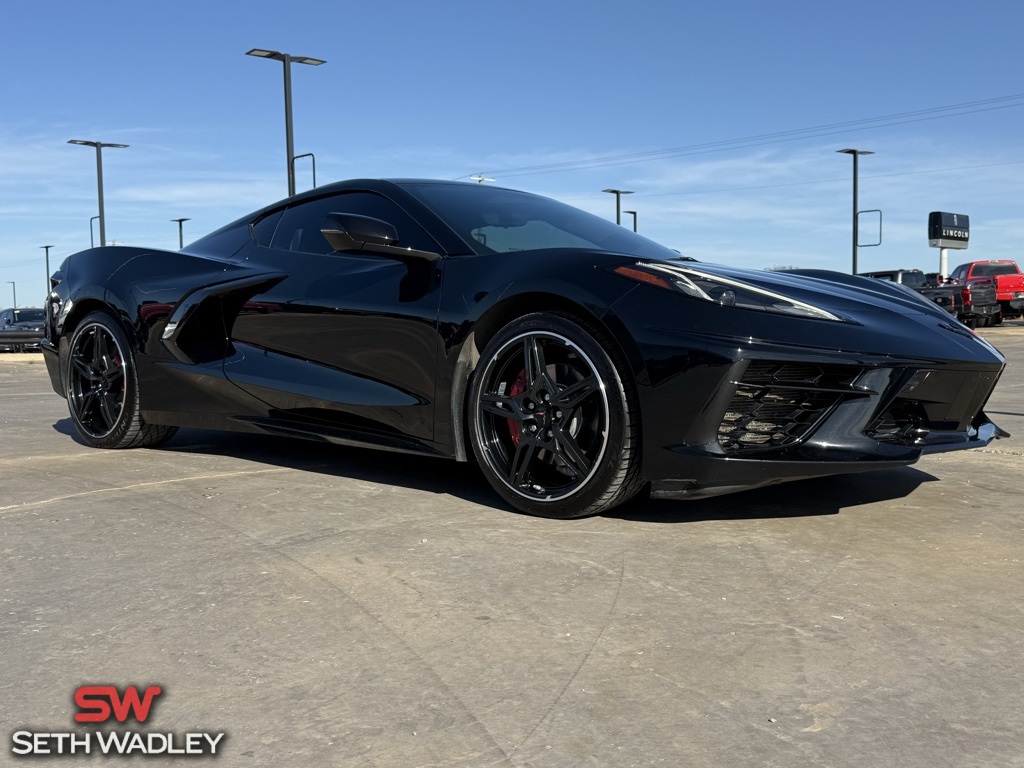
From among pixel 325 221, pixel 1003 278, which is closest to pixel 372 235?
pixel 325 221

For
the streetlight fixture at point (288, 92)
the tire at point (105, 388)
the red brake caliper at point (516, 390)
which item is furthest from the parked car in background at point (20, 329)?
the red brake caliper at point (516, 390)

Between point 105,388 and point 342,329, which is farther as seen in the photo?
point 105,388

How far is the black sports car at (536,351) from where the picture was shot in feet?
11.3

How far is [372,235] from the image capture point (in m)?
4.18

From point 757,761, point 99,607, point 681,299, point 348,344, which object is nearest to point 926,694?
point 757,761

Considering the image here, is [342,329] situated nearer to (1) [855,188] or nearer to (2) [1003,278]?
(2) [1003,278]

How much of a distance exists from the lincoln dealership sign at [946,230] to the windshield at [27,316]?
92.0 feet

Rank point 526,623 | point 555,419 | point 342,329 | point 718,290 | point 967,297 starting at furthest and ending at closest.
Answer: point 967,297, point 342,329, point 555,419, point 718,290, point 526,623

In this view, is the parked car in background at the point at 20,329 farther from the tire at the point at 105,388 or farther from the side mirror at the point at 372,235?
the side mirror at the point at 372,235

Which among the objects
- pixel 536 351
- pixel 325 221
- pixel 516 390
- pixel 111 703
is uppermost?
pixel 325 221

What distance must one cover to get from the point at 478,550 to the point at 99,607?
110 cm

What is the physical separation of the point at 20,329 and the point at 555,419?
3013 centimetres

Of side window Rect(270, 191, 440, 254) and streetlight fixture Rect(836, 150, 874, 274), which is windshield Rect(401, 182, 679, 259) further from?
streetlight fixture Rect(836, 150, 874, 274)

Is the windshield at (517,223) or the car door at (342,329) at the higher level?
the windshield at (517,223)
